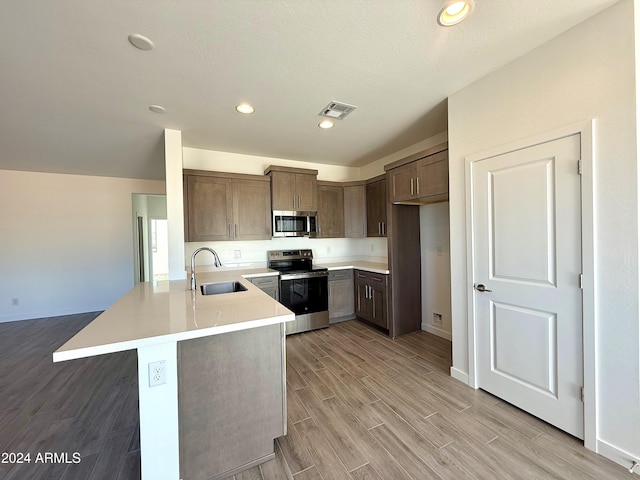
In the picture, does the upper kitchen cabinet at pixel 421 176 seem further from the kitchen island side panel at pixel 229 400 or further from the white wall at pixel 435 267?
the kitchen island side panel at pixel 229 400

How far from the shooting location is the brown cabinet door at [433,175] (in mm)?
2654

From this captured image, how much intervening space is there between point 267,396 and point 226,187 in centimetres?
279

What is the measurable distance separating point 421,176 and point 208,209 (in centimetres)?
275

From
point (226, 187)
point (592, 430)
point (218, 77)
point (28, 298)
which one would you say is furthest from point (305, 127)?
point (28, 298)

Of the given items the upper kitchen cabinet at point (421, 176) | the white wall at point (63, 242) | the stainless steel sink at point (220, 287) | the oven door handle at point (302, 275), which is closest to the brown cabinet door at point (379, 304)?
the oven door handle at point (302, 275)

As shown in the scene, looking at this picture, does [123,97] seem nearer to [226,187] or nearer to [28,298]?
[226,187]

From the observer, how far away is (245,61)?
1857 mm

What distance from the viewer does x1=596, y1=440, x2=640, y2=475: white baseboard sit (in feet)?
4.82

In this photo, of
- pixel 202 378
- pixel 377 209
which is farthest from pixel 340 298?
pixel 202 378

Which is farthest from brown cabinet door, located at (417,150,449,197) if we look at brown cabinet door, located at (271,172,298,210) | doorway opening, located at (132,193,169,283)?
doorway opening, located at (132,193,169,283)

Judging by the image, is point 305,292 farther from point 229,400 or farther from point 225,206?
point 229,400

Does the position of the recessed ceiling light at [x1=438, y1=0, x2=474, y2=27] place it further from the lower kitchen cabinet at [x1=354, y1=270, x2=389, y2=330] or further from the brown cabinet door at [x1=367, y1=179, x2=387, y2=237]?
the lower kitchen cabinet at [x1=354, y1=270, x2=389, y2=330]

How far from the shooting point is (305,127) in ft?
9.93

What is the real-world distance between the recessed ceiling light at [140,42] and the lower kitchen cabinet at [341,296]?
10.6 feet
